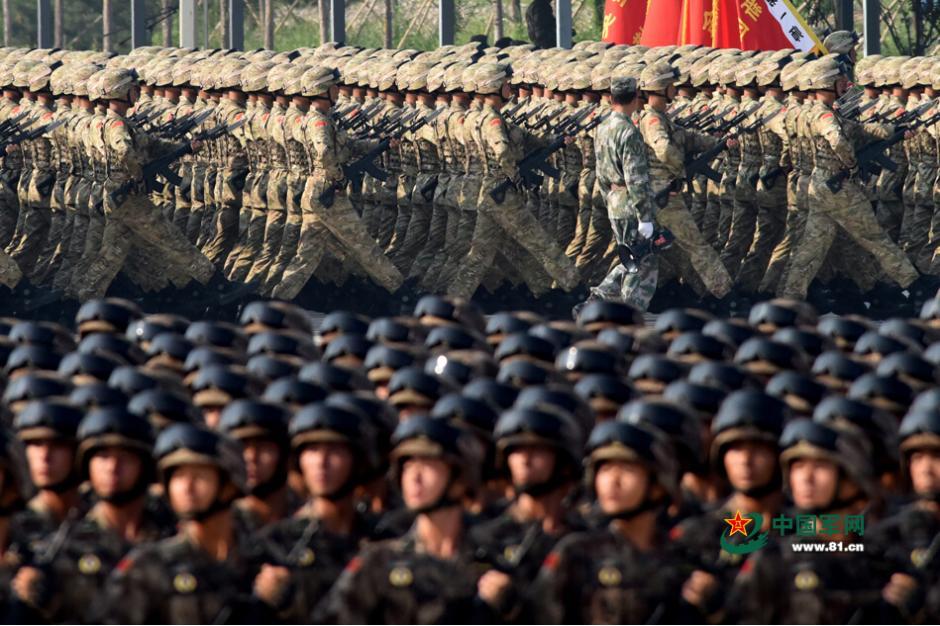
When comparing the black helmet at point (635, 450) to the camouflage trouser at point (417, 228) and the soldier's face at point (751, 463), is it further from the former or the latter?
the camouflage trouser at point (417, 228)

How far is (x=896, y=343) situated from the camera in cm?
977

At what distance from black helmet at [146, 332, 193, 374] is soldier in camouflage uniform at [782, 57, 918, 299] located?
783cm

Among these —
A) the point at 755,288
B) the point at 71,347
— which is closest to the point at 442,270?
the point at 755,288

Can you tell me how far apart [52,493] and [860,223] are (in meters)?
9.81

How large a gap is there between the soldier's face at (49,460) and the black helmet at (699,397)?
5.87 feet

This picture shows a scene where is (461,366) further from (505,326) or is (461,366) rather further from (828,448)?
(828,448)

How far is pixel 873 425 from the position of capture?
26.6 ft

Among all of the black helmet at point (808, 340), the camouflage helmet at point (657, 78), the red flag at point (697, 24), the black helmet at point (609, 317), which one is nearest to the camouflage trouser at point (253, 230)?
the camouflage helmet at point (657, 78)

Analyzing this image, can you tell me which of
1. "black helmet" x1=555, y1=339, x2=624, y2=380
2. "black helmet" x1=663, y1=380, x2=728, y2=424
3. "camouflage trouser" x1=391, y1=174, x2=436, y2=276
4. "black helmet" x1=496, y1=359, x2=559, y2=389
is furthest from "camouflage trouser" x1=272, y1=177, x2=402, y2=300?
"black helmet" x1=663, y1=380, x2=728, y2=424

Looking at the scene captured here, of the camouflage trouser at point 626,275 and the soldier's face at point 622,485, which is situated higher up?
the soldier's face at point 622,485

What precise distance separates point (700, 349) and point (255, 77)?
1002 centimetres

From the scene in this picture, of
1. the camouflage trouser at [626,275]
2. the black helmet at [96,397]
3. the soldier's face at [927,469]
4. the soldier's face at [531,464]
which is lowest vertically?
the camouflage trouser at [626,275]

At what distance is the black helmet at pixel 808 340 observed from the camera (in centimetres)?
992

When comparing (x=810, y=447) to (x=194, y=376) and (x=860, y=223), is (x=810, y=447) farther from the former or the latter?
(x=860, y=223)
